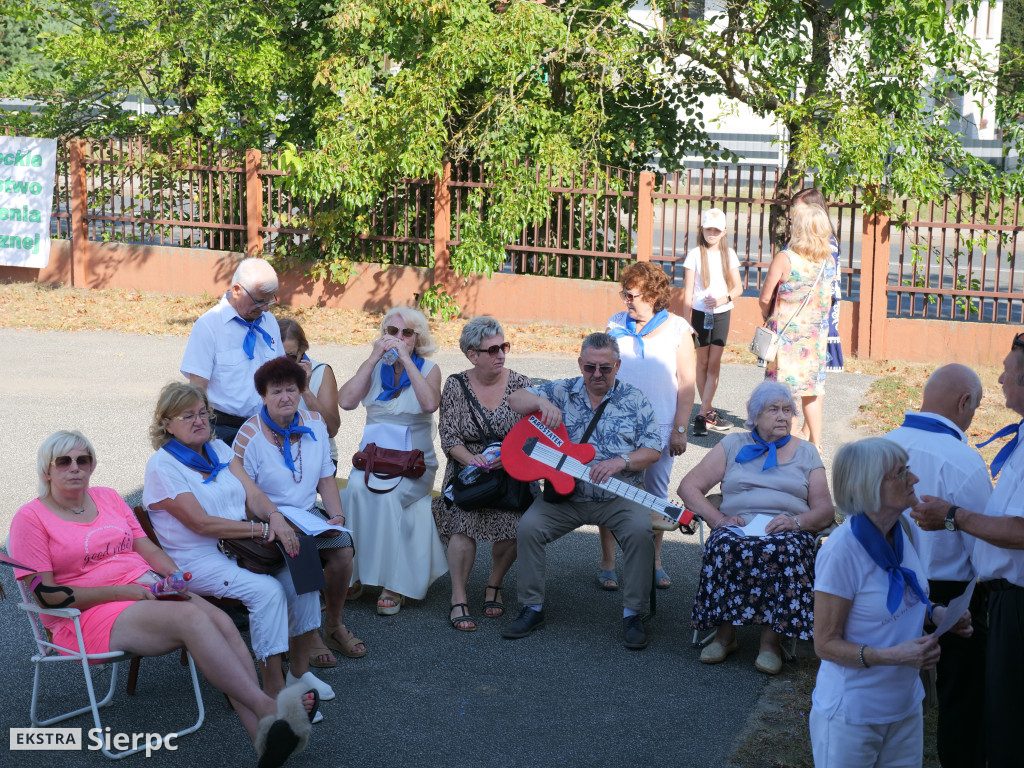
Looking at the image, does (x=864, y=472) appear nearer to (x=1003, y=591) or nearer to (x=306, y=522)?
(x=1003, y=591)

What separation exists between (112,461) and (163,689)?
3.54 m

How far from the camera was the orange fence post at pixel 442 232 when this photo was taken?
1337 centimetres

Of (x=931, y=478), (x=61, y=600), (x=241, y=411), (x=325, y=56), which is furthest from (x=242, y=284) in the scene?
(x=325, y=56)

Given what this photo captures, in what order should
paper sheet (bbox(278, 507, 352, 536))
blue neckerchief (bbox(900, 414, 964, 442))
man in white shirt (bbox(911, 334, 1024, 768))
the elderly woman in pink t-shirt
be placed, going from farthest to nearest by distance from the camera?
paper sheet (bbox(278, 507, 352, 536)) < the elderly woman in pink t-shirt < blue neckerchief (bbox(900, 414, 964, 442)) < man in white shirt (bbox(911, 334, 1024, 768))

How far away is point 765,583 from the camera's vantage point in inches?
198

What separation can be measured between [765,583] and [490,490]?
4.80 feet

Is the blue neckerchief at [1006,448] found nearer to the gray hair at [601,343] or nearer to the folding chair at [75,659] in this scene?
the gray hair at [601,343]

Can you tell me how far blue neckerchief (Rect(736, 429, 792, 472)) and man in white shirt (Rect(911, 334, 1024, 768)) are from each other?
5.44 ft

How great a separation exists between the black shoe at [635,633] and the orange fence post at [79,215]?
39.8 feet

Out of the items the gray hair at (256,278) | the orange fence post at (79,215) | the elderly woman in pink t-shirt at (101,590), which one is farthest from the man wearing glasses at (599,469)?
the orange fence post at (79,215)

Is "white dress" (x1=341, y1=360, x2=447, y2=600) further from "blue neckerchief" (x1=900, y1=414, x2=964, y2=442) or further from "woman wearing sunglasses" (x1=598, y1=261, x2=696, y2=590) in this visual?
"blue neckerchief" (x1=900, y1=414, x2=964, y2=442)

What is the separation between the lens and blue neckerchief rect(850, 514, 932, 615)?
129 inches

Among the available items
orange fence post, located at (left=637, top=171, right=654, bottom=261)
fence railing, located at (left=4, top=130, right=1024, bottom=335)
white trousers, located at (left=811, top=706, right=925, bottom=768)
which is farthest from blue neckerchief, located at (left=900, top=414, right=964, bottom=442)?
orange fence post, located at (left=637, top=171, right=654, bottom=261)

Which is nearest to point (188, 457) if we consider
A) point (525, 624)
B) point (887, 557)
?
point (525, 624)
